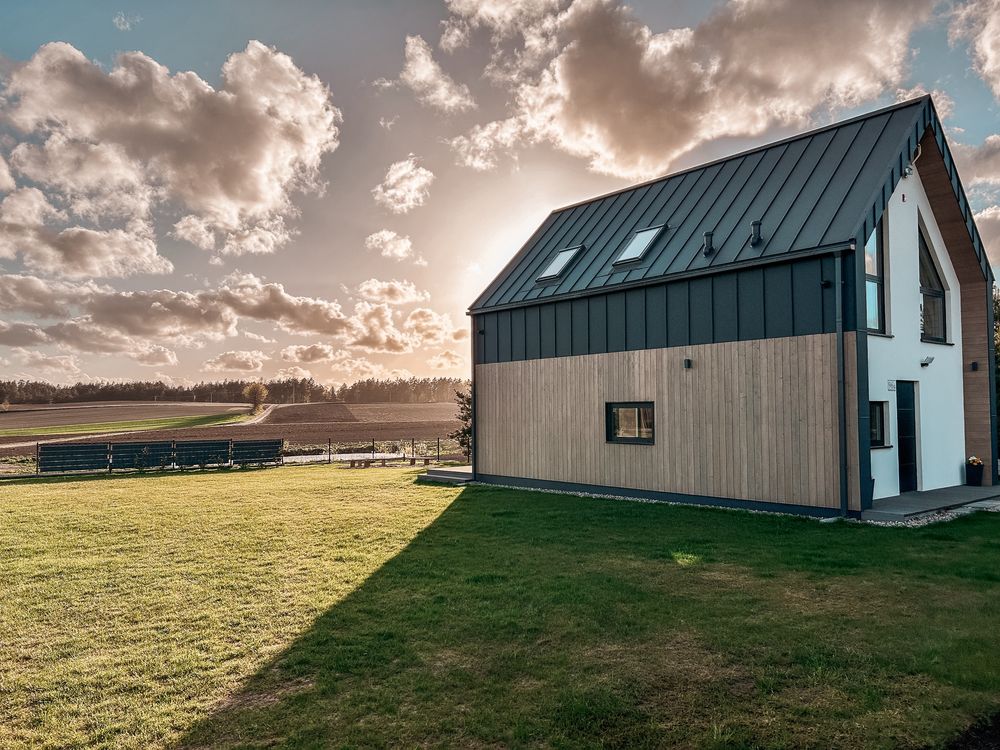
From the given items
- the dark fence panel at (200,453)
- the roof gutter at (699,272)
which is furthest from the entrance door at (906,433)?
the dark fence panel at (200,453)

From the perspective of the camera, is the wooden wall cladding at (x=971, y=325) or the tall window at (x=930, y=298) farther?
the wooden wall cladding at (x=971, y=325)

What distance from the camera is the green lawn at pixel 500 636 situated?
3.30 m

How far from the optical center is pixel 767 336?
423 inches

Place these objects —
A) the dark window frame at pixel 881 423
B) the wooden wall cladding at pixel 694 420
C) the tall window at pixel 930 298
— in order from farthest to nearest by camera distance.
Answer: the tall window at pixel 930 298
the dark window frame at pixel 881 423
the wooden wall cladding at pixel 694 420

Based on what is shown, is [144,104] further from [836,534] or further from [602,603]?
[836,534]

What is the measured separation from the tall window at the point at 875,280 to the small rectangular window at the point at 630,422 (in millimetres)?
4373

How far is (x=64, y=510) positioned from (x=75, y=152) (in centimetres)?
893

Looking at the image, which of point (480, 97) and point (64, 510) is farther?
point (480, 97)

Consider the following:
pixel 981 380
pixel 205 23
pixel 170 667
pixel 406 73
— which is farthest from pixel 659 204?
pixel 170 667

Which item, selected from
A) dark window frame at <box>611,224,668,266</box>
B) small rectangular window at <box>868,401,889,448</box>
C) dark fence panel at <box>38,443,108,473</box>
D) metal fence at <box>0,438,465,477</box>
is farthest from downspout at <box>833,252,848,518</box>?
dark fence panel at <box>38,443,108,473</box>

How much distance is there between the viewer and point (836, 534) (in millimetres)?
8516

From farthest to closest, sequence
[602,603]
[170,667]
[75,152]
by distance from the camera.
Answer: [75,152] → [602,603] → [170,667]

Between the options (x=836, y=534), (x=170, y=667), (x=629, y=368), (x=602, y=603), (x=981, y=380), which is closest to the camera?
(x=170, y=667)

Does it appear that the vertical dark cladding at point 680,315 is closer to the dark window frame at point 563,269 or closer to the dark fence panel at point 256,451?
the dark window frame at point 563,269
